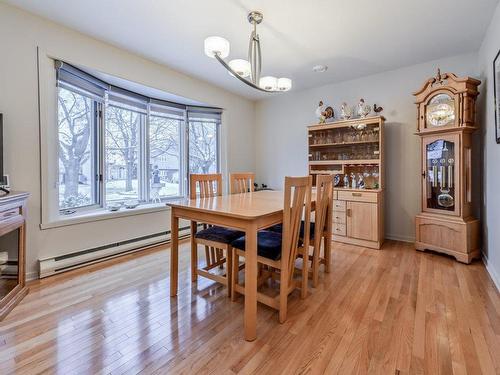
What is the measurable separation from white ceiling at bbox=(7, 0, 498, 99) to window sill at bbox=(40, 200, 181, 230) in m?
1.90

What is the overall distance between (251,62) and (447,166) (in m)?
2.53

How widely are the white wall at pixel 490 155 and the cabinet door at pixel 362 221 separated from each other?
1.07m

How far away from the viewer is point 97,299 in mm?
2016

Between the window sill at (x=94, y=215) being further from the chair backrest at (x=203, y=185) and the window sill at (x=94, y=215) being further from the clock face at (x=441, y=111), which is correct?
the clock face at (x=441, y=111)

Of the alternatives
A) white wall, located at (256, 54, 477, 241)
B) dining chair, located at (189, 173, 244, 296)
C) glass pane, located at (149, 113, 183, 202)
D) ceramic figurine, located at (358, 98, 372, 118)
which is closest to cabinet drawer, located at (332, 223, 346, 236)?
white wall, located at (256, 54, 477, 241)

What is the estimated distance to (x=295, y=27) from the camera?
2.46m

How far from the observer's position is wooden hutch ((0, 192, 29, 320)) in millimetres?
1807

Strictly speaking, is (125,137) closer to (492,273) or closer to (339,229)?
(339,229)

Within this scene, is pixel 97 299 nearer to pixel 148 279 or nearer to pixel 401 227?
pixel 148 279

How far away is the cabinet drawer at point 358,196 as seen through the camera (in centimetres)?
330

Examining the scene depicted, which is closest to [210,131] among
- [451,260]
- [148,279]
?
[148,279]

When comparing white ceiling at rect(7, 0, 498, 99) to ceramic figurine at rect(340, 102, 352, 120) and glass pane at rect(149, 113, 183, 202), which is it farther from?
glass pane at rect(149, 113, 183, 202)

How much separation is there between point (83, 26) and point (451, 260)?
4.58 m

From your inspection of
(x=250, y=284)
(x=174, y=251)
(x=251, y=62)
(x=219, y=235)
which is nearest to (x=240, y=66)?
(x=251, y=62)
